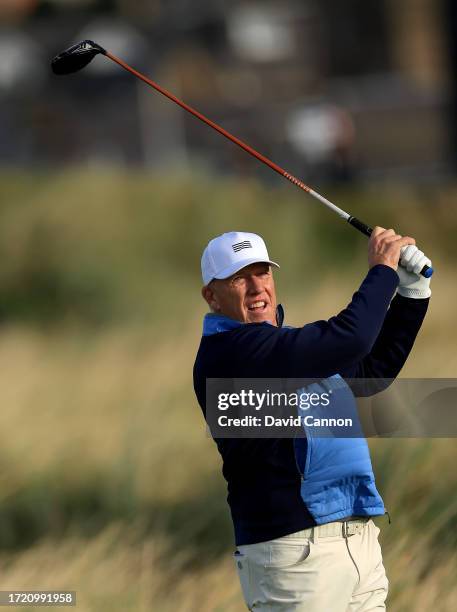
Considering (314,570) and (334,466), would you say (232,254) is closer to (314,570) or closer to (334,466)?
(334,466)

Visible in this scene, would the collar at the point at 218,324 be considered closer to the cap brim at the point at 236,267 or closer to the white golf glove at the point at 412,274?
the cap brim at the point at 236,267

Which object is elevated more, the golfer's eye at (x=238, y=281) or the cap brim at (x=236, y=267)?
the cap brim at (x=236, y=267)

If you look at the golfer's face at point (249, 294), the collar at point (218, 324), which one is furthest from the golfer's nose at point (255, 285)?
the collar at point (218, 324)

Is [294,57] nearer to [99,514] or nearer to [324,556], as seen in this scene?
[99,514]

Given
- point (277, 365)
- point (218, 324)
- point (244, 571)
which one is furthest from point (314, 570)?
point (218, 324)

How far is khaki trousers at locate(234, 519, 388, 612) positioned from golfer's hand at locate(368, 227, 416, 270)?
29.7 inches

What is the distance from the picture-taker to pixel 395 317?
4.17 meters

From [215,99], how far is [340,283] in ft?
77.1

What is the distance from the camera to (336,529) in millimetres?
3820

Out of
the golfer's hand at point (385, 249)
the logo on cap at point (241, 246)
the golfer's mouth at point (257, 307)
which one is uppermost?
the logo on cap at point (241, 246)

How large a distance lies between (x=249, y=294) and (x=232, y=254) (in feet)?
0.42

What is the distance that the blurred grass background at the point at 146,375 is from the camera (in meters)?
6.07

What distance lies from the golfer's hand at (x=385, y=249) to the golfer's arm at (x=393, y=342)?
34 cm

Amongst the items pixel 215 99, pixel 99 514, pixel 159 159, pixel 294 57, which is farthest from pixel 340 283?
pixel 294 57
